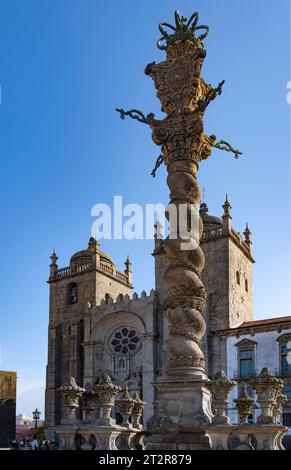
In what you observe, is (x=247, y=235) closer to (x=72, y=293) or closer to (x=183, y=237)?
(x=72, y=293)

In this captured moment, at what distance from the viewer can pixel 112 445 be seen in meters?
11.8

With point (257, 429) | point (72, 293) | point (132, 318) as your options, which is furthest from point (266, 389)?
point (72, 293)

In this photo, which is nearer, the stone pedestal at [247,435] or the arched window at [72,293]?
the stone pedestal at [247,435]

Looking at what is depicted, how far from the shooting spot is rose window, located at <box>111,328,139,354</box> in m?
40.8

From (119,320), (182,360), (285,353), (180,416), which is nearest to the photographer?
(180,416)

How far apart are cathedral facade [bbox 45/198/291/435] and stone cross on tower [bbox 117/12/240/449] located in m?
21.6

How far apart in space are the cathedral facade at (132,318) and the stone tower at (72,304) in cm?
7

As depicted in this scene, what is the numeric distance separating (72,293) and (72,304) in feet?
3.49

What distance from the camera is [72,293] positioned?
4647 cm

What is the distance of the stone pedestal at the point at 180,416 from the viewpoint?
10.7m

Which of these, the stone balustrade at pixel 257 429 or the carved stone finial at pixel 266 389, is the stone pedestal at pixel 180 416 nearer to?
the stone balustrade at pixel 257 429

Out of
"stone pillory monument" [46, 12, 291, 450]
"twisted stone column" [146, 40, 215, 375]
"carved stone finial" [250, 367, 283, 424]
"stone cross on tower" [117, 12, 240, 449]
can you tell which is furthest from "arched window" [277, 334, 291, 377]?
"carved stone finial" [250, 367, 283, 424]

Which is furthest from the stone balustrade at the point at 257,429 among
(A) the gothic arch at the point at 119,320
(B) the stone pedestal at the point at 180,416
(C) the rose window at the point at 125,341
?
(C) the rose window at the point at 125,341

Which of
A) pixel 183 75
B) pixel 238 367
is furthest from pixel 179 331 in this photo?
pixel 238 367
